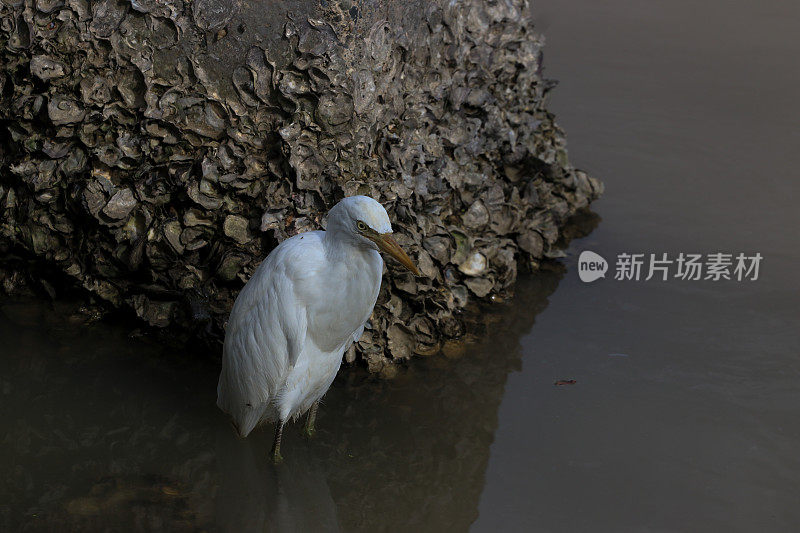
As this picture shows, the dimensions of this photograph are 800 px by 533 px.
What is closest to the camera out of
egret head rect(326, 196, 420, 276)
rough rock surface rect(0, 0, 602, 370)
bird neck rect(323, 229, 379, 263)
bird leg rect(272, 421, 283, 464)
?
egret head rect(326, 196, 420, 276)

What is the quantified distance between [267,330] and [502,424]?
1.20 metres

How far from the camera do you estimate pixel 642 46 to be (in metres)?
7.67

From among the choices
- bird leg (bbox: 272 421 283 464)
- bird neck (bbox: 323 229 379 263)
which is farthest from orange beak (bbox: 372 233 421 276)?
bird leg (bbox: 272 421 283 464)

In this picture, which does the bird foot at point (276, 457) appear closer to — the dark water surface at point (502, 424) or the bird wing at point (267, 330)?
the dark water surface at point (502, 424)

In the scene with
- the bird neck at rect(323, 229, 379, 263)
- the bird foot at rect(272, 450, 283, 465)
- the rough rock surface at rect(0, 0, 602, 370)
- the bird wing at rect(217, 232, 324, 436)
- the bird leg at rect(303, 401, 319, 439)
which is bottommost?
the bird foot at rect(272, 450, 283, 465)

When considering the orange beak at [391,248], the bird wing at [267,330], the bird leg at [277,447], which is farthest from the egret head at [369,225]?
the bird leg at [277,447]

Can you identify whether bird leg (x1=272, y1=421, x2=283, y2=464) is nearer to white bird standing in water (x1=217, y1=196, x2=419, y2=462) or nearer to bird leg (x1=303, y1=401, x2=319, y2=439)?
white bird standing in water (x1=217, y1=196, x2=419, y2=462)

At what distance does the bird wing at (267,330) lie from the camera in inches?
115

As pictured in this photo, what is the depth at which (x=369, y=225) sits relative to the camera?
2.66 m

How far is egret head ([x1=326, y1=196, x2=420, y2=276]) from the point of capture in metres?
2.66

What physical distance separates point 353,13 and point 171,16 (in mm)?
870

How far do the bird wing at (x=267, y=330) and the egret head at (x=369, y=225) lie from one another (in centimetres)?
22

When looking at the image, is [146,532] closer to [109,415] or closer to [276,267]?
[109,415]

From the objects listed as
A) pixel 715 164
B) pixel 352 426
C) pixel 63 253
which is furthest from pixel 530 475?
pixel 715 164
